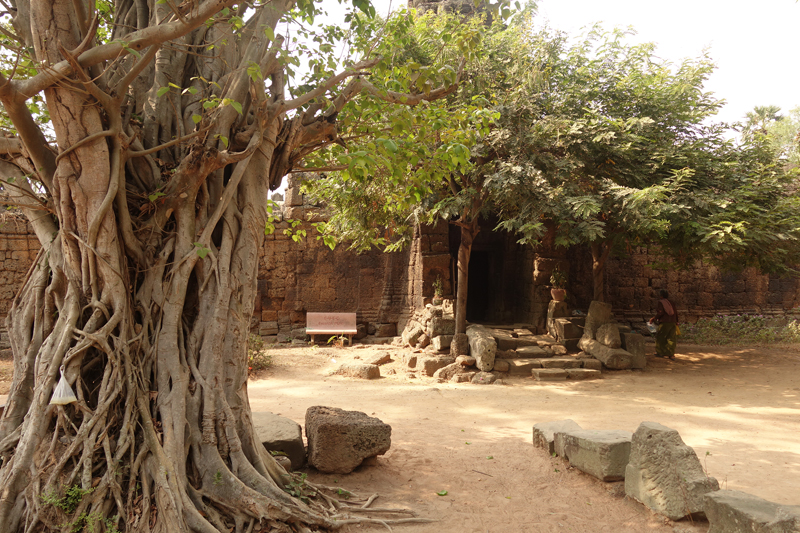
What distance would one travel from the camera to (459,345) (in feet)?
32.0

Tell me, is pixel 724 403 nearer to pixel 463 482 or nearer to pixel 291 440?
pixel 463 482

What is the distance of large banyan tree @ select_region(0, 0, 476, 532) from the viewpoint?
2.89 m

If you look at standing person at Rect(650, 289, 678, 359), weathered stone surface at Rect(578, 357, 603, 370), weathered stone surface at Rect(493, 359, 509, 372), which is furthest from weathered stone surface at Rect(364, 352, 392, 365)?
standing person at Rect(650, 289, 678, 359)

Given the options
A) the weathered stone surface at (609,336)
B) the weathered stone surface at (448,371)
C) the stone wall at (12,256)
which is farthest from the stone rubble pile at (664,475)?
the stone wall at (12,256)

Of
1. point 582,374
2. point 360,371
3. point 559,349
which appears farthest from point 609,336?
point 360,371

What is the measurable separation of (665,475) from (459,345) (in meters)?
6.11

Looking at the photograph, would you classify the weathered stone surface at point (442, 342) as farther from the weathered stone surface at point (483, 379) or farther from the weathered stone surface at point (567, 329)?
the weathered stone surface at point (567, 329)

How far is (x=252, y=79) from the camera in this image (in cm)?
367

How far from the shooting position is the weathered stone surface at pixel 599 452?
4.23 meters

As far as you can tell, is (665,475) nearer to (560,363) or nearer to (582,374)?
(582,374)

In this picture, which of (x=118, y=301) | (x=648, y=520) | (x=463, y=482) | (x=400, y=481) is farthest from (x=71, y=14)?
(x=648, y=520)

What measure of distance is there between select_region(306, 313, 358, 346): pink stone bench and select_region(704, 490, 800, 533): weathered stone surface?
1009 cm

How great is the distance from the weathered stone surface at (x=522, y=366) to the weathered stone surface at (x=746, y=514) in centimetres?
619

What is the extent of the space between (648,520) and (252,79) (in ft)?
13.7
